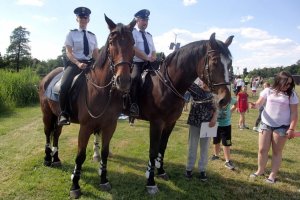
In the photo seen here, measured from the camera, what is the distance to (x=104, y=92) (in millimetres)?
4332

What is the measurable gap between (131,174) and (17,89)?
46.7 ft

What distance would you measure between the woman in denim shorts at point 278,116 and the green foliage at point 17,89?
13.0m

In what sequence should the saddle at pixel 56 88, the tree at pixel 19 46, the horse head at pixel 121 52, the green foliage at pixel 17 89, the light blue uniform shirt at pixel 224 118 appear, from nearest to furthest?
the horse head at pixel 121 52
the saddle at pixel 56 88
the light blue uniform shirt at pixel 224 118
the green foliage at pixel 17 89
the tree at pixel 19 46

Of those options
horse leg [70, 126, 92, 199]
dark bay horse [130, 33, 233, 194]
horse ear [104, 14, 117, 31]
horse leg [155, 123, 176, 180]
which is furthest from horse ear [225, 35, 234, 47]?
horse leg [70, 126, 92, 199]

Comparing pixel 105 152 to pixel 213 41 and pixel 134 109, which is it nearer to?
pixel 134 109

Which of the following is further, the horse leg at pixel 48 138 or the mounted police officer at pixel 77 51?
the horse leg at pixel 48 138

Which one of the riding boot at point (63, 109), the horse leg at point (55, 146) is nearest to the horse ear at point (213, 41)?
the riding boot at point (63, 109)

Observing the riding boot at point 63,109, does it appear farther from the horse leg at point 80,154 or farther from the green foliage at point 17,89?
the green foliage at point 17,89

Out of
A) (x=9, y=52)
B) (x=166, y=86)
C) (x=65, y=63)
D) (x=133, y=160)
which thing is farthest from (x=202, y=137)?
(x=9, y=52)

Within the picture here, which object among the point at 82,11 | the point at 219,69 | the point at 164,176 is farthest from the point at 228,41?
the point at 164,176

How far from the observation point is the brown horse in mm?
3734

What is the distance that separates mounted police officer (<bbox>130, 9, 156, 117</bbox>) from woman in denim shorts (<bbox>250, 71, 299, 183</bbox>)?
239 centimetres

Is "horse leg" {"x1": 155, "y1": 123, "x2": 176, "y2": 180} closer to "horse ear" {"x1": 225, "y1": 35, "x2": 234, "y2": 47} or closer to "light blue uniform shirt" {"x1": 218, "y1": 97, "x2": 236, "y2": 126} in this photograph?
"light blue uniform shirt" {"x1": 218, "y1": 97, "x2": 236, "y2": 126}

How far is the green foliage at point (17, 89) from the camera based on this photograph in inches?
617
